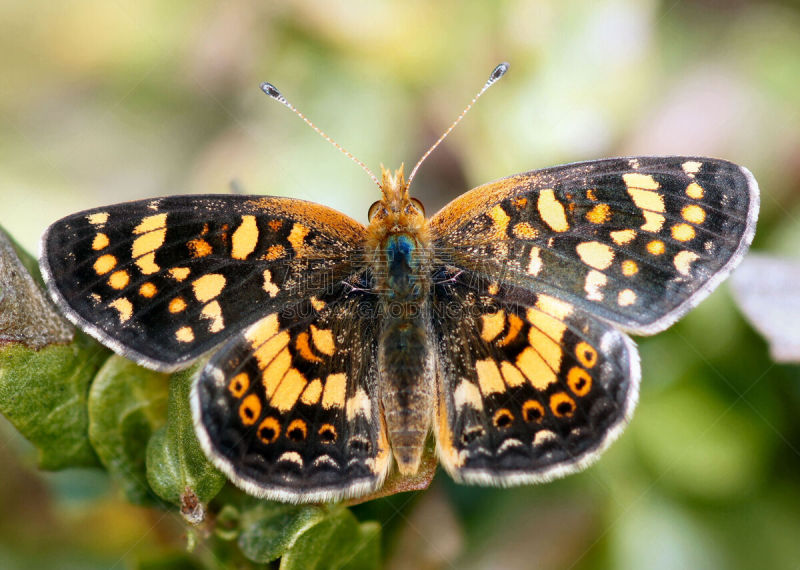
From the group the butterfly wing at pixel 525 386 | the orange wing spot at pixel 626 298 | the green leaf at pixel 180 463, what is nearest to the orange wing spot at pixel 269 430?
the green leaf at pixel 180 463

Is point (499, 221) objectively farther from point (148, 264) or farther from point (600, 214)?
point (148, 264)

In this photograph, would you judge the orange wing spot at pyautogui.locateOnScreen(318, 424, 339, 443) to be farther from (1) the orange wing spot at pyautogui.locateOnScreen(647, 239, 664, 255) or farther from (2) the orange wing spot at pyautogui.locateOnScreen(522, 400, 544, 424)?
(1) the orange wing spot at pyautogui.locateOnScreen(647, 239, 664, 255)

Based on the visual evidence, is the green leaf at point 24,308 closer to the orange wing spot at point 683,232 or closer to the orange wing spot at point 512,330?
the orange wing spot at point 512,330

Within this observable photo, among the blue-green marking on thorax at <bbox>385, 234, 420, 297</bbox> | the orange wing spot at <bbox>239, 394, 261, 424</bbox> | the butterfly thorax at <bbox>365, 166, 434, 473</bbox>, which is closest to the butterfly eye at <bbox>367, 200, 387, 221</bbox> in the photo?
the butterfly thorax at <bbox>365, 166, 434, 473</bbox>

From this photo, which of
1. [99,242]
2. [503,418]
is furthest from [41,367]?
[503,418]

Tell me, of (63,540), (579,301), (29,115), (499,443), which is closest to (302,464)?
(499,443)

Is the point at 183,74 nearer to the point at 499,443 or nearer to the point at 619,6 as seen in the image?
the point at 619,6

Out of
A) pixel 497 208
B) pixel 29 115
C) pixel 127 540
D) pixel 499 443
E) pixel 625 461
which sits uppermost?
pixel 29 115
